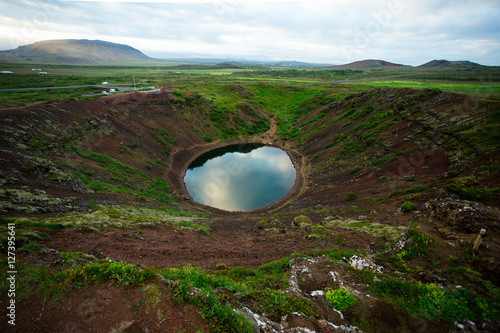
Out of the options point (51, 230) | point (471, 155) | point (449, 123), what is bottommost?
point (51, 230)

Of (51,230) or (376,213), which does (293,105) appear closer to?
(376,213)

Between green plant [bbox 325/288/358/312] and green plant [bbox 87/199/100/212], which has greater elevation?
green plant [bbox 325/288/358/312]

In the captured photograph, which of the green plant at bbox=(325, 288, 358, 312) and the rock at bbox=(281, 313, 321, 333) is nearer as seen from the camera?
the rock at bbox=(281, 313, 321, 333)

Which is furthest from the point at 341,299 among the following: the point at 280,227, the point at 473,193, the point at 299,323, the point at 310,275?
the point at 473,193

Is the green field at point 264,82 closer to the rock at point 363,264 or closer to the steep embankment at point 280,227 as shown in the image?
the steep embankment at point 280,227

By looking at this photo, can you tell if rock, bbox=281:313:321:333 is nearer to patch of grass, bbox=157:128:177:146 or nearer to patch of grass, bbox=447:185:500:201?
patch of grass, bbox=447:185:500:201

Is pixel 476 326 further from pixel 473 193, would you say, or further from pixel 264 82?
pixel 264 82

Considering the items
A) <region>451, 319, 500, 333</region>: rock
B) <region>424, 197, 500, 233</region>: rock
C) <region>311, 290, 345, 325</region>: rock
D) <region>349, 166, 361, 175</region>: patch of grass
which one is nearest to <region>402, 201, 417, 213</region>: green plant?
<region>424, 197, 500, 233</region>: rock

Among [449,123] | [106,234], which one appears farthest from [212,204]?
[449,123]
